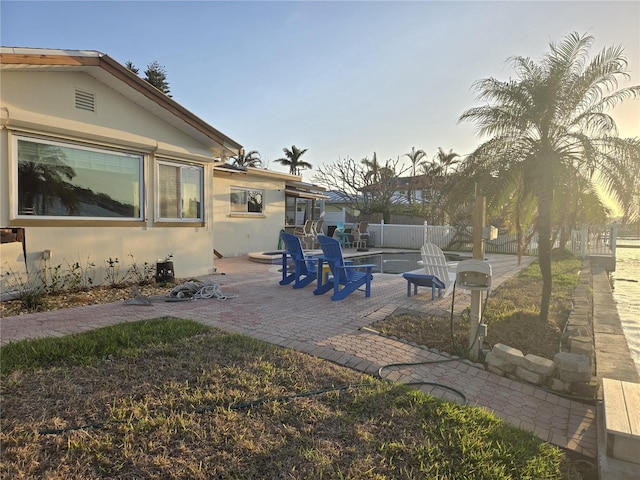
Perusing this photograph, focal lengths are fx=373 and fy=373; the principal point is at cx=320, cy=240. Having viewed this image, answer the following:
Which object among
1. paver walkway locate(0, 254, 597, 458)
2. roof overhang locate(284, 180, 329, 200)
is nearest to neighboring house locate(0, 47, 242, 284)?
paver walkway locate(0, 254, 597, 458)

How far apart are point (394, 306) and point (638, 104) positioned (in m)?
4.86

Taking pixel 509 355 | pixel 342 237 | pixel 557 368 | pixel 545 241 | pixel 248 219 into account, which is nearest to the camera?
pixel 557 368

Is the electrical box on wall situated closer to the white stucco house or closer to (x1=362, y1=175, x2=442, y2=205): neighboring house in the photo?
the white stucco house

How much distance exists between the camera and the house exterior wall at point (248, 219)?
1306cm

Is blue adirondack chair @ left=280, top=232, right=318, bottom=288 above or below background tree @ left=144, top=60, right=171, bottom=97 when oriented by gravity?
below

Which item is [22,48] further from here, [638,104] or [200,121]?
[638,104]

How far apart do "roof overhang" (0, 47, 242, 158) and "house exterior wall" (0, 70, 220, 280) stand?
6.0 inches

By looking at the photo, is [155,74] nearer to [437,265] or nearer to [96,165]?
[96,165]

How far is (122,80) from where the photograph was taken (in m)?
6.97

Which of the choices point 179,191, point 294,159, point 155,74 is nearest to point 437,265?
point 179,191

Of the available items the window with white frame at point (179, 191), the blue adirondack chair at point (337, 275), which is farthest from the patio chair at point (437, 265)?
the window with white frame at point (179, 191)

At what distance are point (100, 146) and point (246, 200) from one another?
7205 mm

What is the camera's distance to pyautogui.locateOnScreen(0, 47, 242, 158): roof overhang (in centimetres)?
562

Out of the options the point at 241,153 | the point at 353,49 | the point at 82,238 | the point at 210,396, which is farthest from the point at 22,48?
the point at 353,49
